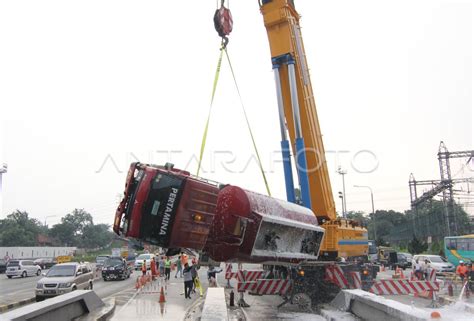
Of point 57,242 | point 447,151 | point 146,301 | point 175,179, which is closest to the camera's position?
point 175,179

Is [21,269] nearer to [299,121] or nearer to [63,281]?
[63,281]

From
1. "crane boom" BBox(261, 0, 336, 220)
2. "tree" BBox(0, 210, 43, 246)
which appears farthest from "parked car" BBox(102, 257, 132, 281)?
"tree" BBox(0, 210, 43, 246)

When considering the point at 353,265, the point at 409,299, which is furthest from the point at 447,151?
the point at 353,265

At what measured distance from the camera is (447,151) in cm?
5216

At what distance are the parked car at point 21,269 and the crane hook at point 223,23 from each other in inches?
1174

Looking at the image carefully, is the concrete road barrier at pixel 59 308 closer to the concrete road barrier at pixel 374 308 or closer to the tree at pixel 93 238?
the concrete road barrier at pixel 374 308

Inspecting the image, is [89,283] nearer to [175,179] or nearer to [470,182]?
[175,179]

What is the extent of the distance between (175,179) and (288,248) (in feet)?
10.3

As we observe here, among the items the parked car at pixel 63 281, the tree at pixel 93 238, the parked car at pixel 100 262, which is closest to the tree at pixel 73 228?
the tree at pixel 93 238

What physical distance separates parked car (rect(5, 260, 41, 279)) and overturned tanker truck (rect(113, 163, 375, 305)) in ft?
102

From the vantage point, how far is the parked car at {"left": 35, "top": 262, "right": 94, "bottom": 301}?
52.7 ft

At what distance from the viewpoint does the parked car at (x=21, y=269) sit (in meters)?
33.5

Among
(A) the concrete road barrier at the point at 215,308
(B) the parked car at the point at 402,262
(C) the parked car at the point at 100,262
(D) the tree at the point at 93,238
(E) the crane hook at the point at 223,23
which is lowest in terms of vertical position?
(B) the parked car at the point at 402,262

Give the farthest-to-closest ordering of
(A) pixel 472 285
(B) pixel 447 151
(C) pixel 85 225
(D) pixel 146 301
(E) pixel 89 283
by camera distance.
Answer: (C) pixel 85 225, (B) pixel 447 151, (A) pixel 472 285, (E) pixel 89 283, (D) pixel 146 301
